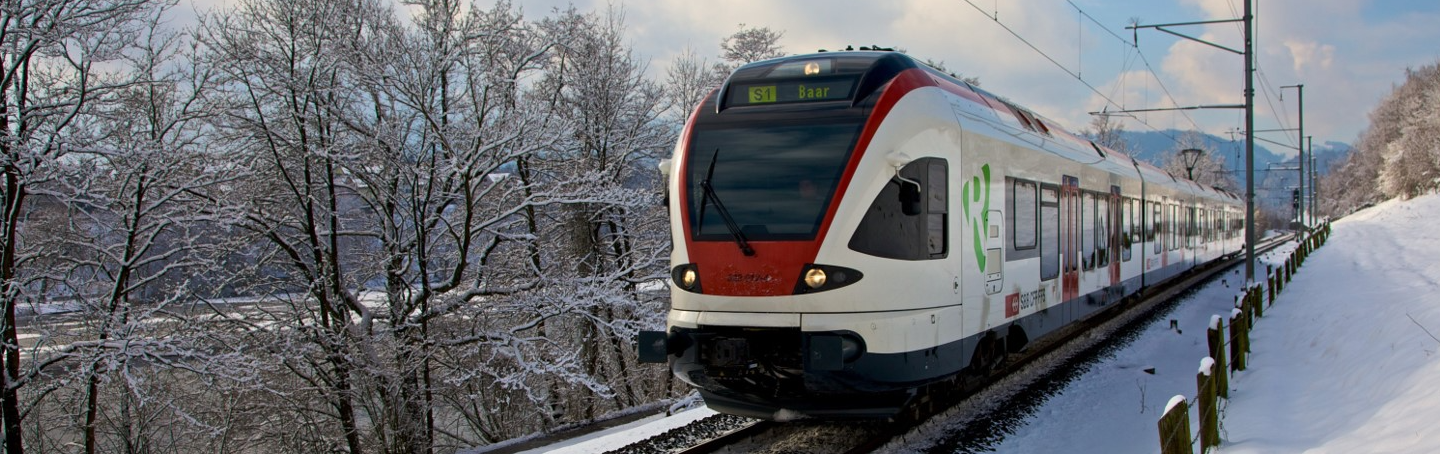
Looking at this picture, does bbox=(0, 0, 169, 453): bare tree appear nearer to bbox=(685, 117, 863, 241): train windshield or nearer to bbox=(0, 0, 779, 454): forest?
bbox=(0, 0, 779, 454): forest

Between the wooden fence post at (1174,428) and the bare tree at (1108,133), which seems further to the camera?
the bare tree at (1108,133)

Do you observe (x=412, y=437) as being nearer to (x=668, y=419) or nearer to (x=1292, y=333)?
(x=668, y=419)

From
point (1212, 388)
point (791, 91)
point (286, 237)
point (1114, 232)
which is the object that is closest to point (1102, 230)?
point (1114, 232)

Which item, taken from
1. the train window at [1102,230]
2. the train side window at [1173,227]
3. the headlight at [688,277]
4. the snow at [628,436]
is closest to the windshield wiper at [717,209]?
the headlight at [688,277]

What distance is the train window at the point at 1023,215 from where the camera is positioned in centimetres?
834

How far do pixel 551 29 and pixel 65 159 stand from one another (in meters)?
10.6

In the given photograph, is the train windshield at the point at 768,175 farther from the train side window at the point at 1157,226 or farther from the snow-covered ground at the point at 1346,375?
the train side window at the point at 1157,226

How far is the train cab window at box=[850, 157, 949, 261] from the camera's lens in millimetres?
6500

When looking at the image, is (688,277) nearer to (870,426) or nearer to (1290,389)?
(870,426)

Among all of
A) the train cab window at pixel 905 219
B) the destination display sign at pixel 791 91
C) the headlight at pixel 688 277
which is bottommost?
the headlight at pixel 688 277

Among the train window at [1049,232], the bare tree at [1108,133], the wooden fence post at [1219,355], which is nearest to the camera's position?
the wooden fence post at [1219,355]

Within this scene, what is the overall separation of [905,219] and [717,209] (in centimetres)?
136

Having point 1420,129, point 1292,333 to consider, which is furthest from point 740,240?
point 1420,129

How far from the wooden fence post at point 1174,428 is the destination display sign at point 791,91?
3.01 metres
